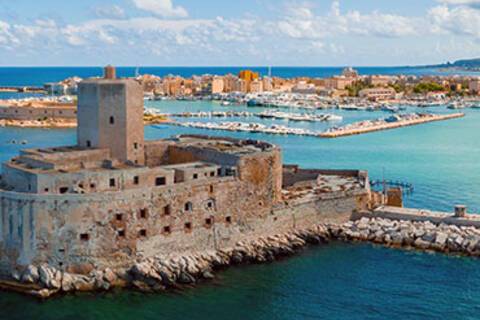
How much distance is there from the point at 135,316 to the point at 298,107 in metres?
101

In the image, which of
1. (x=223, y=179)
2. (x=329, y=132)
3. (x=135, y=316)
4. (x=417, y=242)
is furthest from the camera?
(x=329, y=132)

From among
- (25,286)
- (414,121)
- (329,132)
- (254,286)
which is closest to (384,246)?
(254,286)

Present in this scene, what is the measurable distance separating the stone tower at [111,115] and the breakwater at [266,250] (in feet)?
18.7

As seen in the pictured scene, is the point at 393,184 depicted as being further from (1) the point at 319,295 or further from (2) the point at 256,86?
(2) the point at 256,86

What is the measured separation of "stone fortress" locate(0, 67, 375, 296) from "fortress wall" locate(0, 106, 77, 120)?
60.4 meters

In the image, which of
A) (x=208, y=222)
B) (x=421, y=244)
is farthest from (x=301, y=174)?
(x=208, y=222)

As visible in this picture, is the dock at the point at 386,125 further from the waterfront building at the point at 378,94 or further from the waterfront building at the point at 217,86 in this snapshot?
the waterfront building at the point at 217,86

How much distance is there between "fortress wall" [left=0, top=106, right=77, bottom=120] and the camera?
91188mm

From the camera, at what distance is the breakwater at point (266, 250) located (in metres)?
24.5

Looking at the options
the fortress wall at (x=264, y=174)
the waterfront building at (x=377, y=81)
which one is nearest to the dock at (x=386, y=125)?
the fortress wall at (x=264, y=174)

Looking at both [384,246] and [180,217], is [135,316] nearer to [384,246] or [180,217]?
[180,217]

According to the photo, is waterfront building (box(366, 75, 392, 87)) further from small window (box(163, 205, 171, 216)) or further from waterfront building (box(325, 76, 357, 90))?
small window (box(163, 205, 171, 216))

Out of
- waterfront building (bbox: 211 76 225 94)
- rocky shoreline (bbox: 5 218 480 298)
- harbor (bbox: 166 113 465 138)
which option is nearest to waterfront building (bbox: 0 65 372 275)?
rocky shoreline (bbox: 5 218 480 298)

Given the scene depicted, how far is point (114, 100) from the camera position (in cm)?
2881
